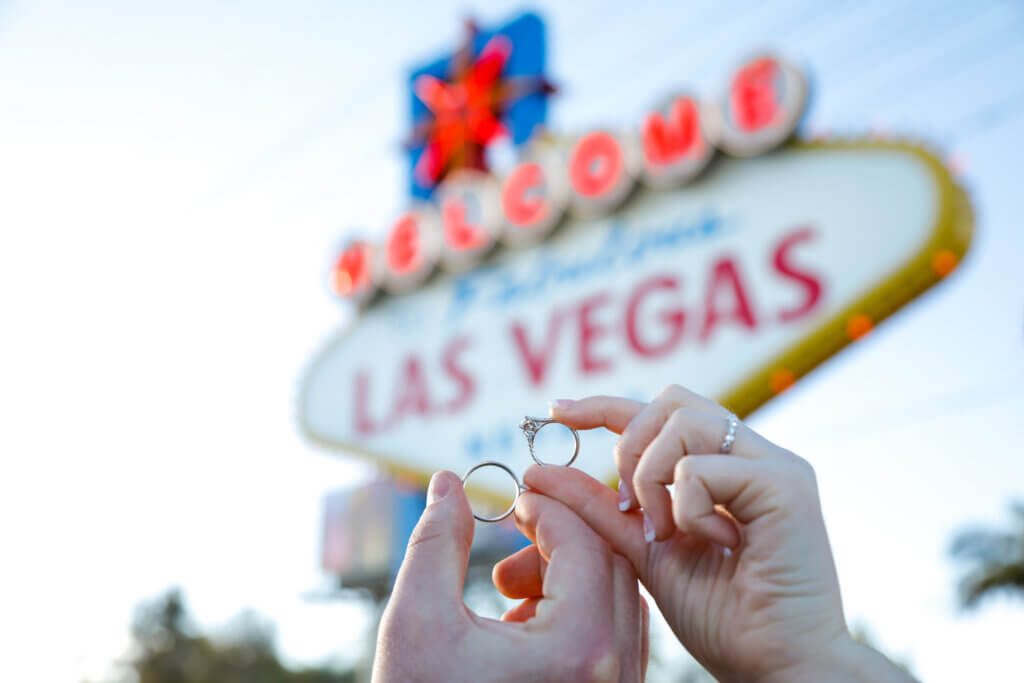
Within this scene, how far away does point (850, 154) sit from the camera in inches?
278

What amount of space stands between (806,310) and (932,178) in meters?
1.29

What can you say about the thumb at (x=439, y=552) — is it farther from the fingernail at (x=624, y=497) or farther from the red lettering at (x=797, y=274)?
the red lettering at (x=797, y=274)

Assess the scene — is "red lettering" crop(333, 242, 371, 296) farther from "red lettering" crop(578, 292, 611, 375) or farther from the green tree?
the green tree

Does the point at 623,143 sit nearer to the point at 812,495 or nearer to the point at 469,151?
the point at 469,151

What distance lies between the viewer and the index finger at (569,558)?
143 centimetres

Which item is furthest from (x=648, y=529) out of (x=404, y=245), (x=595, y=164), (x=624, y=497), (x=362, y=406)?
(x=404, y=245)

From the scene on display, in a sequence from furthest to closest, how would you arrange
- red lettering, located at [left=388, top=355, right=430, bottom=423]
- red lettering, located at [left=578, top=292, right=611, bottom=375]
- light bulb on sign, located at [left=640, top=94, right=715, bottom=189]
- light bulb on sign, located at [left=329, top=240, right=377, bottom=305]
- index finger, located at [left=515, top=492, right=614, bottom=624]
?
1. light bulb on sign, located at [left=329, top=240, right=377, bottom=305]
2. red lettering, located at [left=388, top=355, right=430, bottom=423]
3. red lettering, located at [left=578, top=292, right=611, bottom=375]
4. light bulb on sign, located at [left=640, top=94, right=715, bottom=189]
5. index finger, located at [left=515, top=492, right=614, bottom=624]

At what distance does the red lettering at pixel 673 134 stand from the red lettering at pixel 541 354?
179cm

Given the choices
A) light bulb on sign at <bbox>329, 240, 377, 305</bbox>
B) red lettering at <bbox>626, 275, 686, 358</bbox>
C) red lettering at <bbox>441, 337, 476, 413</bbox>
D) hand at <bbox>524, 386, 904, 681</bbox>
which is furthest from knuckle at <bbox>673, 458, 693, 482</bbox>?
light bulb on sign at <bbox>329, 240, 377, 305</bbox>

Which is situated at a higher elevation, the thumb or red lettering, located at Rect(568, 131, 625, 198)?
red lettering, located at Rect(568, 131, 625, 198)

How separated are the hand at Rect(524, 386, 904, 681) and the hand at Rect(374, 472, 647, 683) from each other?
13 centimetres

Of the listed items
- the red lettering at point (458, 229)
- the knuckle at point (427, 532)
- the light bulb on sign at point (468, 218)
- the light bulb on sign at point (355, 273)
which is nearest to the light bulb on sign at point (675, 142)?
the light bulb on sign at point (468, 218)

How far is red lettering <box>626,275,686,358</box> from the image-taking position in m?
7.61

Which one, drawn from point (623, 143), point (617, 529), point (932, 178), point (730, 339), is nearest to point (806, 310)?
point (730, 339)
